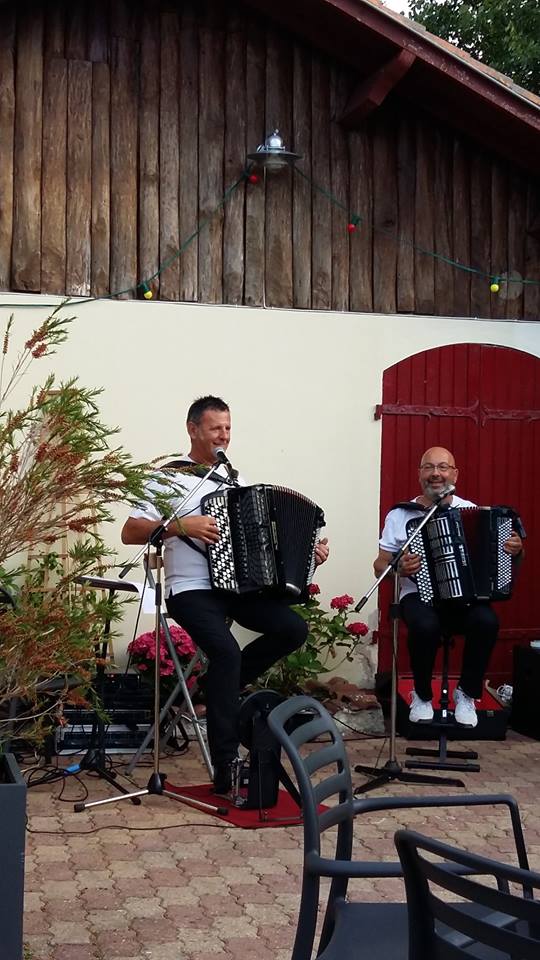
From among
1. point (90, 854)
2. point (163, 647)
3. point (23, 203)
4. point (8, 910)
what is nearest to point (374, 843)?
point (90, 854)

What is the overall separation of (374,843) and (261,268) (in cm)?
359

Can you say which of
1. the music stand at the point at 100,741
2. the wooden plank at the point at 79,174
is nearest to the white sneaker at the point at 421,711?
the music stand at the point at 100,741

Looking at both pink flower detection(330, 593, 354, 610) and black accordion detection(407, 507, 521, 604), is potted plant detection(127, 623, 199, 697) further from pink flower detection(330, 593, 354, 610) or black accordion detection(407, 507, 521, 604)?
black accordion detection(407, 507, 521, 604)

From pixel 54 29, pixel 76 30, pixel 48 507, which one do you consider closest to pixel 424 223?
pixel 76 30

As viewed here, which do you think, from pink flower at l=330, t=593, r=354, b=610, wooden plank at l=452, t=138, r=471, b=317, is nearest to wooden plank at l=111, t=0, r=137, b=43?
wooden plank at l=452, t=138, r=471, b=317

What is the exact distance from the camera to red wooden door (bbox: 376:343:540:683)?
7.36 meters

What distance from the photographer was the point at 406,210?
7.46m

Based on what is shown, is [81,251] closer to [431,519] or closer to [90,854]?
[431,519]

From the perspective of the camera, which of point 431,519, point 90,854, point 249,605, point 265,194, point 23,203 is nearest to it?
point 90,854

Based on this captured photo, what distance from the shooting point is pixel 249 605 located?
5.62 metres

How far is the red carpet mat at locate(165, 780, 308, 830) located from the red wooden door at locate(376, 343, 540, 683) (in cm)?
207

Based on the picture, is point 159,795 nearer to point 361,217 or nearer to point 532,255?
point 361,217

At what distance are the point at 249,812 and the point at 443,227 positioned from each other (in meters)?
3.91

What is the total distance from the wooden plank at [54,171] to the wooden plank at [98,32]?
7.2 inches
